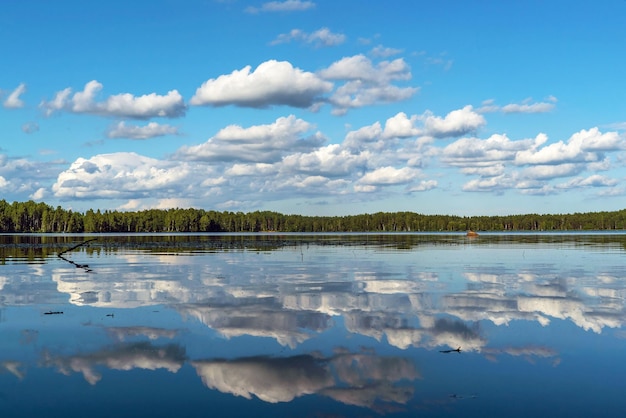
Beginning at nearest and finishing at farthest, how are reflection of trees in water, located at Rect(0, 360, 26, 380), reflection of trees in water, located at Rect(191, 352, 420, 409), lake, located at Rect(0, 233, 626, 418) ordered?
1. lake, located at Rect(0, 233, 626, 418)
2. reflection of trees in water, located at Rect(191, 352, 420, 409)
3. reflection of trees in water, located at Rect(0, 360, 26, 380)

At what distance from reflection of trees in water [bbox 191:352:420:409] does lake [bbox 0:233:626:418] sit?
50 mm

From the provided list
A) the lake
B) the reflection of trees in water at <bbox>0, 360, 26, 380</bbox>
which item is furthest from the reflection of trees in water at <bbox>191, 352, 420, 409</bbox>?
the reflection of trees in water at <bbox>0, 360, 26, 380</bbox>

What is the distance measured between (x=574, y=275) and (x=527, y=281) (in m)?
5.50

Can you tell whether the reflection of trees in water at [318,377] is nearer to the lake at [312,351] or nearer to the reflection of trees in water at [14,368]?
the lake at [312,351]

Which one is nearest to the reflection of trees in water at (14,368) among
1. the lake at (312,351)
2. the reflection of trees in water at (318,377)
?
the lake at (312,351)

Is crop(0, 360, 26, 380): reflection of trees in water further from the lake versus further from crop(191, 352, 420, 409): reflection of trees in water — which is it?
crop(191, 352, 420, 409): reflection of trees in water

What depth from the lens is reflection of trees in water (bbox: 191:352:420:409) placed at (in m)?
12.0

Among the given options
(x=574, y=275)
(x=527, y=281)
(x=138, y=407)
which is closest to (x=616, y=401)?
(x=138, y=407)

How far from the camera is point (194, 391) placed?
12.2 m

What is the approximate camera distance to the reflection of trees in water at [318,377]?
472 inches

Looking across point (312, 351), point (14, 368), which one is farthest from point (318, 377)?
point (14, 368)

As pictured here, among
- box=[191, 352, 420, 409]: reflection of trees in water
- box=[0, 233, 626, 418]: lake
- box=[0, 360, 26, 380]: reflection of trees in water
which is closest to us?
box=[0, 233, 626, 418]: lake

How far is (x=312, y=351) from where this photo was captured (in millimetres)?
15539

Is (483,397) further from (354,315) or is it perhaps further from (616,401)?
(354,315)
